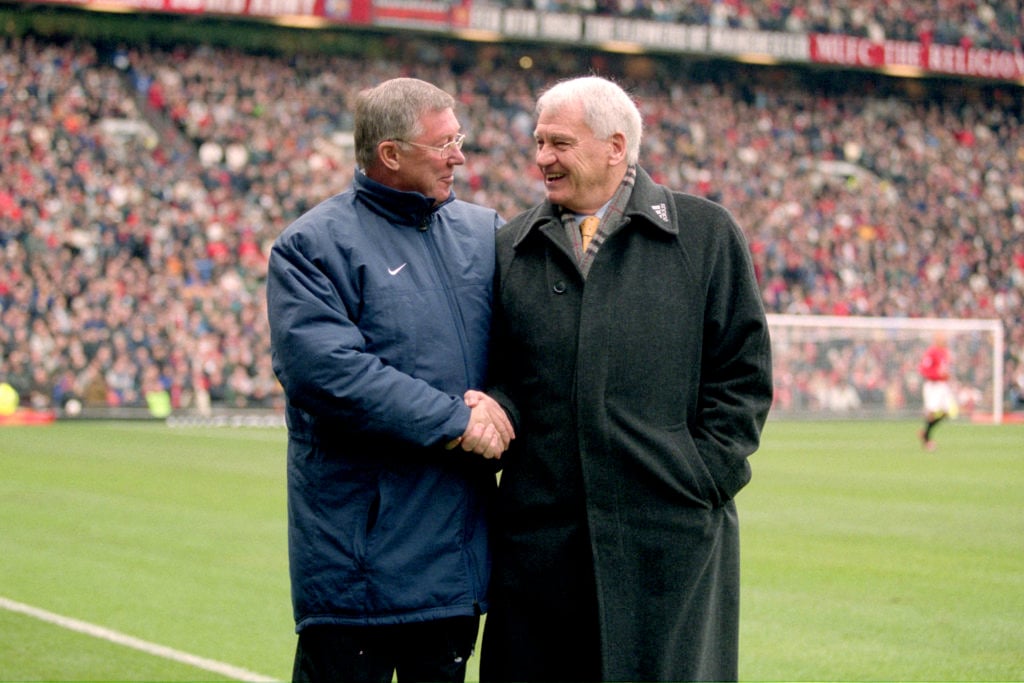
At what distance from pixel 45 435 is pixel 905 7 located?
3386cm

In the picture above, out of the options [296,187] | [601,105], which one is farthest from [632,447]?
[296,187]

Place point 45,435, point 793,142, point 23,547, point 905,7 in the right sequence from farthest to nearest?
point 905,7 < point 793,142 < point 45,435 < point 23,547

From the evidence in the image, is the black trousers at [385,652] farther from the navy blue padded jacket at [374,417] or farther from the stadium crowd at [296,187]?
the stadium crowd at [296,187]

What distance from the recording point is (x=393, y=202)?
3904 mm

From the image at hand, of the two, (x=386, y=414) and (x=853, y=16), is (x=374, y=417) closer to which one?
(x=386, y=414)

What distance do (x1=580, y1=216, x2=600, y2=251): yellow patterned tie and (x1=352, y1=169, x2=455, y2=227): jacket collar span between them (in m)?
→ 0.44

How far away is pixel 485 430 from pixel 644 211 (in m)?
0.77

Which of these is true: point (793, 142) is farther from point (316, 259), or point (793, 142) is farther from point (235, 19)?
point (316, 259)

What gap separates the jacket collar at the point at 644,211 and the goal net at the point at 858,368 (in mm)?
26084

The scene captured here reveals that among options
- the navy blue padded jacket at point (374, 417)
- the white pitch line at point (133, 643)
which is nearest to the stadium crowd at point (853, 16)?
the white pitch line at point (133, 643)

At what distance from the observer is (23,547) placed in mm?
10227

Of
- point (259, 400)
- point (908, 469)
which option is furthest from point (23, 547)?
point (259, 400)

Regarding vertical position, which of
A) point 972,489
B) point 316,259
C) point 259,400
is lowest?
point 259,400

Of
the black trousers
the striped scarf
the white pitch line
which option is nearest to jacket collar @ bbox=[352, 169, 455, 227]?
the striped scarf
